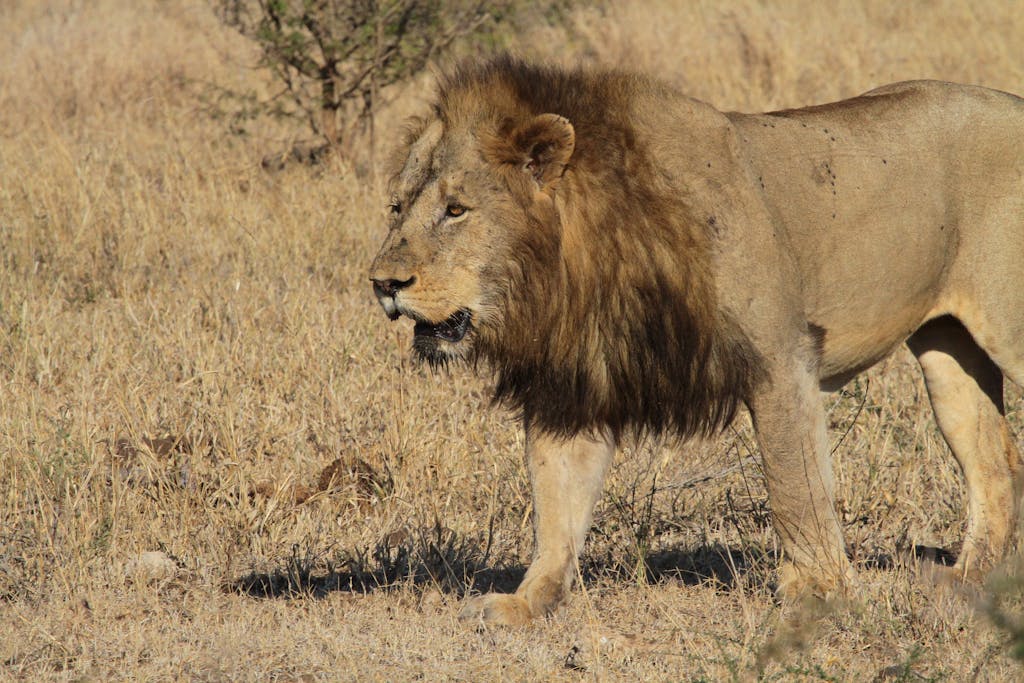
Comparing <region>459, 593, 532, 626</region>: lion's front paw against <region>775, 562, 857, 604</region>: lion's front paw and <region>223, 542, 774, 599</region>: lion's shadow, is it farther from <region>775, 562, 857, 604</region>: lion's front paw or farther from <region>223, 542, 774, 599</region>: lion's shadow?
<region>775, 562, 857, 604</region>: lion's front paw

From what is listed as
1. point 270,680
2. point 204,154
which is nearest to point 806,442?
point 270,680

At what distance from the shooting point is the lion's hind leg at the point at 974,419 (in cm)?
466

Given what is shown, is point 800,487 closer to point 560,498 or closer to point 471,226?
point 560,498

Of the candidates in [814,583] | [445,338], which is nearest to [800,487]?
[814,583]

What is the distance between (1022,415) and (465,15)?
194 inches

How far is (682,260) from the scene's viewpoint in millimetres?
3639

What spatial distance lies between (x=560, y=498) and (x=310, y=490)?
116 cm

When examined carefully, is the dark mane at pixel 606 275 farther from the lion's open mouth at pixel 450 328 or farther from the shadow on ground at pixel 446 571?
the shadow on ground at pixel 446 571

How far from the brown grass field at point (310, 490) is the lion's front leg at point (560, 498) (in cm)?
14

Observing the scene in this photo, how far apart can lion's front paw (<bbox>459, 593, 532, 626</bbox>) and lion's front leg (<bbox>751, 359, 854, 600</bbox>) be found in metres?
0.70

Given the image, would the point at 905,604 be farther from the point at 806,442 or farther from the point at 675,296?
the point at 675,296

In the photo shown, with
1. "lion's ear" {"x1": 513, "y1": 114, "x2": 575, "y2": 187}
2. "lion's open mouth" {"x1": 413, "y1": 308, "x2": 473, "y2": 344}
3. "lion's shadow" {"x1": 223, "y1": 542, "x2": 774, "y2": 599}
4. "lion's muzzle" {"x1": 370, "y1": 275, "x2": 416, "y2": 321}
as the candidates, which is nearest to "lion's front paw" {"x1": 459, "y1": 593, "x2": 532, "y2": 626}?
"lion's shadow" {"x1": 223, "y1": 542, "x2": 774, "y2": 599}

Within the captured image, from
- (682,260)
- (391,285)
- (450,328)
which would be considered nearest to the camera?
(391,285)

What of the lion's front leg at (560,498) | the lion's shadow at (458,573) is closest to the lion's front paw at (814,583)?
the lion's shadow at (458,573)
